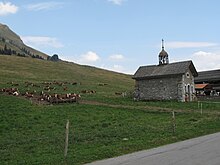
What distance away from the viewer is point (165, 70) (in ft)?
166

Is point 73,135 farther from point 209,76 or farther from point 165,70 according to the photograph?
point 209,76

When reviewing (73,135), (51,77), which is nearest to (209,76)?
(51,77)

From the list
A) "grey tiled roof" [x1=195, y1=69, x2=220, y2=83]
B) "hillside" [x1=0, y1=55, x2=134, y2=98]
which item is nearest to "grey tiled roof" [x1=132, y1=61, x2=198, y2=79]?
"hillside" [x1=0, y1=55, x2=134, y2=98]

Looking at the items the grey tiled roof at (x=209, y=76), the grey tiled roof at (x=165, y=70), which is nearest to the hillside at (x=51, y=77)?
the grey tiled roof at (x=165, y=70)

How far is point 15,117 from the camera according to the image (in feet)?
86.0

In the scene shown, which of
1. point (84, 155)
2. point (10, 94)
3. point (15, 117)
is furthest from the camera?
point (10, 94)

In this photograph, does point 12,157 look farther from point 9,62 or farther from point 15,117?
point 9,62

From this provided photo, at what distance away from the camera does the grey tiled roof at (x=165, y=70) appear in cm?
4888

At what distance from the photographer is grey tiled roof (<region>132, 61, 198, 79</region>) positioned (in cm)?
4888

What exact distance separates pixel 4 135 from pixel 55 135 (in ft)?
9.72

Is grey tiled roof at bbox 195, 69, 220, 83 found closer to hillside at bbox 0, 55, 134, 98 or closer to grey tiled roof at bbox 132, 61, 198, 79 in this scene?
hillside at bbox 0, 55, 134, 98

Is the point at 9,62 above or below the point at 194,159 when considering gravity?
above

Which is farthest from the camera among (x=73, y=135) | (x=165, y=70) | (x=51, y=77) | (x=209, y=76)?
(x=51, y=77)

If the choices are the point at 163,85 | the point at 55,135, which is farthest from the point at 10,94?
the point at 55,135
